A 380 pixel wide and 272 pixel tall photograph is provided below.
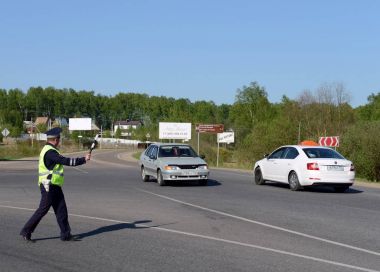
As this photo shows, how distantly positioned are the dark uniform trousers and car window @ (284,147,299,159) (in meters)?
11.0

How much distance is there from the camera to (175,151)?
2112 cm

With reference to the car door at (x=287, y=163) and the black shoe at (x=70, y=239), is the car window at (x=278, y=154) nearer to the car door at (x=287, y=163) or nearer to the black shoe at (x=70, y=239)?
the car door at (x=287, y=163)

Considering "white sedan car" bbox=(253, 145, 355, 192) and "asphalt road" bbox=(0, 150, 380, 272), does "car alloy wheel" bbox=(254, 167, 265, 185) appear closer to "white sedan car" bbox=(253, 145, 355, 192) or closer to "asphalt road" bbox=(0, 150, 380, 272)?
"white sedan car" bbox=(253, 145, 355, 192)

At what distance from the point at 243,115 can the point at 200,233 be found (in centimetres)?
10391

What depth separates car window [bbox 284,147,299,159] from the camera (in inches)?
739

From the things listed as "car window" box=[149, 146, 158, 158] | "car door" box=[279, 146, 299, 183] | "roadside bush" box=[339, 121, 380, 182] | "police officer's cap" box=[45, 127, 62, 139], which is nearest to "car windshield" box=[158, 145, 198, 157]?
"car window" box=[149, 146, 158, 158]

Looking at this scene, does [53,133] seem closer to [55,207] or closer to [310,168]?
[55,207]

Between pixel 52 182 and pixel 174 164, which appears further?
pixel 174 164

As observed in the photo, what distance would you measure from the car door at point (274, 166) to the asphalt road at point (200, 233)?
2.24 m

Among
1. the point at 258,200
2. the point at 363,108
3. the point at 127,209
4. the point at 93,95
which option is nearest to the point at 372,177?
the point at 258,200

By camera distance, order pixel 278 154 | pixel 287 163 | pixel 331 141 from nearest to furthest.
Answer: pixel 287 163, pixel 278 154, pixel 331 141

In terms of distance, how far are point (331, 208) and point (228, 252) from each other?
6.28m

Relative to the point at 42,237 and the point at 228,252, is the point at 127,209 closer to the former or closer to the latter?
the point at 42,237

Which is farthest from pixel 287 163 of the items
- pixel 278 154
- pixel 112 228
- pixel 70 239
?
pixel 70 239
